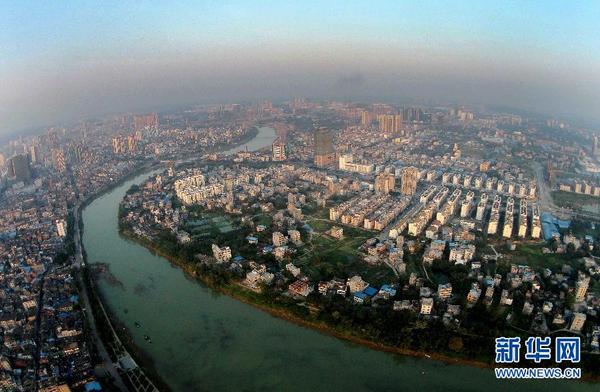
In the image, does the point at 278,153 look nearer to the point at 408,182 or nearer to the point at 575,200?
the point at 408,182

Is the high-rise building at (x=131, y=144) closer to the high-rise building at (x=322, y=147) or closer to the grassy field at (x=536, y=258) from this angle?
the high-rise building at (x=322, y=147)

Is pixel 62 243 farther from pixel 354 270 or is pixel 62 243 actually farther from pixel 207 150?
pixel 207 150

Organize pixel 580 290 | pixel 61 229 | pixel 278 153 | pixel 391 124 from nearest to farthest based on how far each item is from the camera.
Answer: pixel 580 290 < pixel 61 229 < pixel 278 153 < pixel 391 124

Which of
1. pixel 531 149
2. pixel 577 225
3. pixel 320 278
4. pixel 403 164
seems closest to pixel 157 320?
pixel 320 278

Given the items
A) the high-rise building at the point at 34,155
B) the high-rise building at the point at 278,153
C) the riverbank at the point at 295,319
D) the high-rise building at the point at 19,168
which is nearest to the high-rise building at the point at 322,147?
the high-rise building at the point at 278,153

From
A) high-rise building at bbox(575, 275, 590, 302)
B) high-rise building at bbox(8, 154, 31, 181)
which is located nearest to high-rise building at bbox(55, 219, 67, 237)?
high-rise building at bbox(8, 154, 31, 181)

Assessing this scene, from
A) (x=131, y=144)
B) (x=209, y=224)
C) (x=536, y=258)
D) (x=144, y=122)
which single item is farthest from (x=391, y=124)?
(x=144, y=122)

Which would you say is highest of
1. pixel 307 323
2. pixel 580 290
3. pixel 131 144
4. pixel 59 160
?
pixel 131 144
